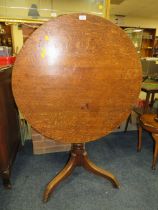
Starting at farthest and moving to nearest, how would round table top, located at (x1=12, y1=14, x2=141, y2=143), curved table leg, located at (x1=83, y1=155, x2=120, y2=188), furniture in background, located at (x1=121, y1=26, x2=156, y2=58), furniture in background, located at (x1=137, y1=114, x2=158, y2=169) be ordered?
furniture in background, located at (x1=121, y1=26, x2=156, y2=58) < furniture in background, located at (x1=137, y1=114, x2=158, y2=169) < curved table leg, located at (x1=83, y1=155, x2=120, y2=188) < round table top, located at (x1=12, y1=14, x2=141, y2=143)

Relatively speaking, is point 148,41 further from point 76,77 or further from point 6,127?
point 6,127

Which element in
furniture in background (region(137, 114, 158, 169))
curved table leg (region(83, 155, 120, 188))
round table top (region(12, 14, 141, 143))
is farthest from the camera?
furniture in background (region(137, 114, 158, 169))

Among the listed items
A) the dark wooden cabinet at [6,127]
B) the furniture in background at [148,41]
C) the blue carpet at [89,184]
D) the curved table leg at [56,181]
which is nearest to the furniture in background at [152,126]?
the blue carpet at [89,184]

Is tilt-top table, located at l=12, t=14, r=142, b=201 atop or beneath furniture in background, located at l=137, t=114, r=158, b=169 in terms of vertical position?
atop

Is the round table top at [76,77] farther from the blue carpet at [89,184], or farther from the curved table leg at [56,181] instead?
the blue carpet at [89,184]

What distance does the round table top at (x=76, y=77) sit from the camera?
96 centimetres

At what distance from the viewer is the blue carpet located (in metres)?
1.31

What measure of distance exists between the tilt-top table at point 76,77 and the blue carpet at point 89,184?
0.57 m

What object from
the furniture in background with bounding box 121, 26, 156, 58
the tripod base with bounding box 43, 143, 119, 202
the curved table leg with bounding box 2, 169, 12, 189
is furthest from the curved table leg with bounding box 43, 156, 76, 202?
the furniture in background with bounding box 121, 26, 156, 58

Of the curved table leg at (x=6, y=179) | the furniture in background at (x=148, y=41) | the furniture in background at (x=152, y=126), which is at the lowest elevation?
the curved table leg at (x=6, y=179)

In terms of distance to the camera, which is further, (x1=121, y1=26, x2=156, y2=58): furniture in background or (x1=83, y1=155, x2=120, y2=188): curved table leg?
(x1=121, y1=26, x2=156, y2=58): furniture in background

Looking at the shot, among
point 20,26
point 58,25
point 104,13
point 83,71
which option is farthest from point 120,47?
point 20,26

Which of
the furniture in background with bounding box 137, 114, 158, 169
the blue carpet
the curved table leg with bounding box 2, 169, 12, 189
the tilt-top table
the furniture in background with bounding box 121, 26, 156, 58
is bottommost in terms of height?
the blue carpet

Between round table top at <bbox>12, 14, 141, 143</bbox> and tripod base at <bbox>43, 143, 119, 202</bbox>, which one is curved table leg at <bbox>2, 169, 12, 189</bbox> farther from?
round table top at <bbox>12, 14, 141, 143</bbox>
